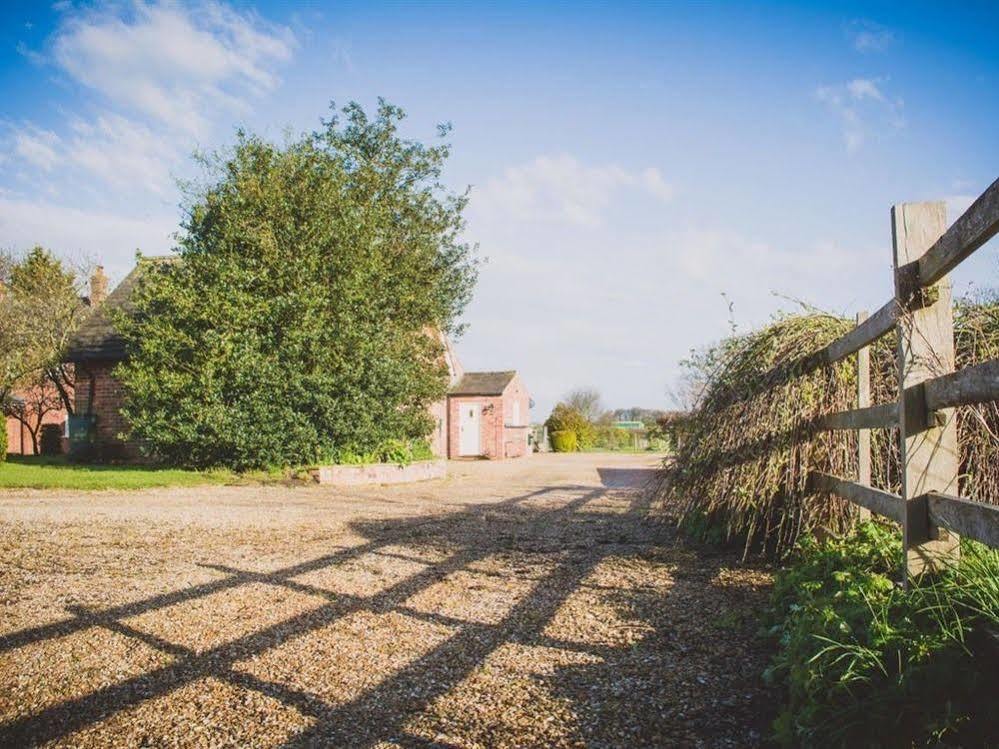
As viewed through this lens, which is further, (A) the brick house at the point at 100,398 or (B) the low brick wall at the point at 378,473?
(A) the brick house at the point at 100,398

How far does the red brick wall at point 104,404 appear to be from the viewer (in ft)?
56.6

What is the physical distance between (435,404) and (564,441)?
44.5 feet

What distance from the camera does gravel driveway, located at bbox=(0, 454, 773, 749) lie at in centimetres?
270

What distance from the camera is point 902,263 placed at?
3.17 metres

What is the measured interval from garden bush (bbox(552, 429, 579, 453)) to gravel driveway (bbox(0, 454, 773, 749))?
98.9 ft

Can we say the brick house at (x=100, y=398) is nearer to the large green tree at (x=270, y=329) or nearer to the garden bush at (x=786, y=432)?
the large green tree at (x=270, y=329)

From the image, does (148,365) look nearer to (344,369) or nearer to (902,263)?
(344,369)

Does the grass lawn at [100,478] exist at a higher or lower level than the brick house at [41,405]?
lower

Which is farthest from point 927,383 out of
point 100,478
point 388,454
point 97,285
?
point 97,285

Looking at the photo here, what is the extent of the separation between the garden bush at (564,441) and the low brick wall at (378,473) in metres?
21.6

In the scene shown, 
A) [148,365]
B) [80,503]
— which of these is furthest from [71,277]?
[80,503]

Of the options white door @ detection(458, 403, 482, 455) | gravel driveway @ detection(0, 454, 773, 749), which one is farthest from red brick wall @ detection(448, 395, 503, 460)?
gravel driveway @ detection(0, 454, 773, 749)

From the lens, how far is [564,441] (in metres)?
37.5

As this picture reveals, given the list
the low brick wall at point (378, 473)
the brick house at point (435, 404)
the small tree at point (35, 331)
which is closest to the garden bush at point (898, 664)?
the low brick wall at point (378, 473)
